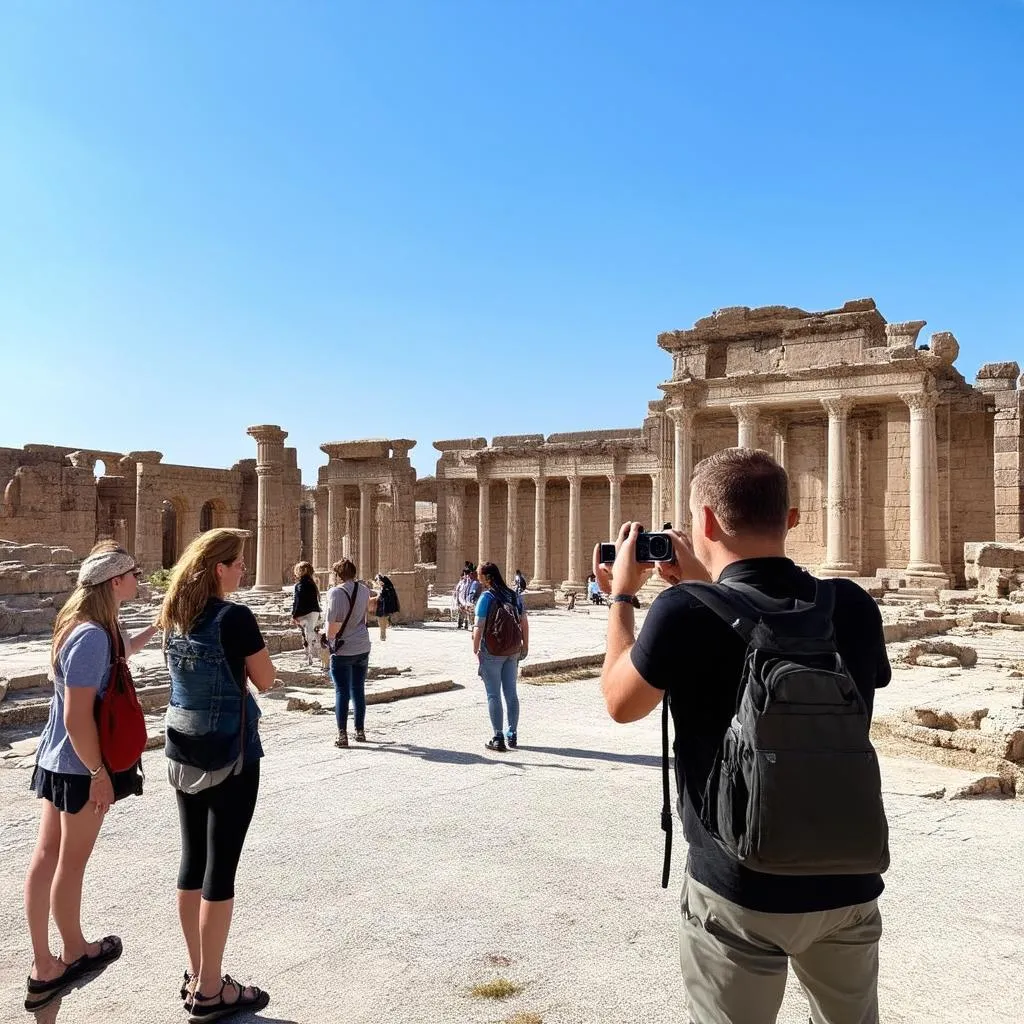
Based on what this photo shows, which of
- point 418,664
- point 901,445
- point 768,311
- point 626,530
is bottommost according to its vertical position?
point 418,664

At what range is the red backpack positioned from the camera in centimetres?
345

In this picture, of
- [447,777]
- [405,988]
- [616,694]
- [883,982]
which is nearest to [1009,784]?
[883,982]

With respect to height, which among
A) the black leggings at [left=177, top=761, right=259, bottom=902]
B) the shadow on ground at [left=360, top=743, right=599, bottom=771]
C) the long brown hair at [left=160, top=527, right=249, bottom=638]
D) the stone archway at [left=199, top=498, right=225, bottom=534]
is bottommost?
the shadow on ground at [left=360, top=743, right=599, bottom=771]

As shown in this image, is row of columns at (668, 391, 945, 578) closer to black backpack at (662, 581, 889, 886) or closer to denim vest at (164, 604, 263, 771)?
denim vest at (164, 604, 263, 771)

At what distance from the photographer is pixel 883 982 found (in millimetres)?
3422

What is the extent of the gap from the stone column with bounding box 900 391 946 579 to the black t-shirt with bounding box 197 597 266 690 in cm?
2429

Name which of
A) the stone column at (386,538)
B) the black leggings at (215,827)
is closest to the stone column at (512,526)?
the stone column at (386,538)

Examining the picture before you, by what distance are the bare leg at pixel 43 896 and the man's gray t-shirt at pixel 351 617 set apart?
4.31m

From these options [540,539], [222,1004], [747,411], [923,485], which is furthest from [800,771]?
[540,539]

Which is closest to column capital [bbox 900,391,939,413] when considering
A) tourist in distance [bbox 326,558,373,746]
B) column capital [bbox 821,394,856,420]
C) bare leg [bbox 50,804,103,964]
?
column capital [bbox 821,394,856,420]

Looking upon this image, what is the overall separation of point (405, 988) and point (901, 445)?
26243 mm

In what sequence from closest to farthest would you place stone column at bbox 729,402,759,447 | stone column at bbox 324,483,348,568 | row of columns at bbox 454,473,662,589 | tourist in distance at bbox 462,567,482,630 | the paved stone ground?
the paved stone ground
tourist in distance at bbox 462,567,482,630
stone column at bbox 729,402,759,447
row of columns at bbox 454,473,662,589
stone column at bbox 324,483,348,568

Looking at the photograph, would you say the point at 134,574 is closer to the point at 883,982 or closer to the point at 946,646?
the point at 883,982

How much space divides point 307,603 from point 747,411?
19429mm
